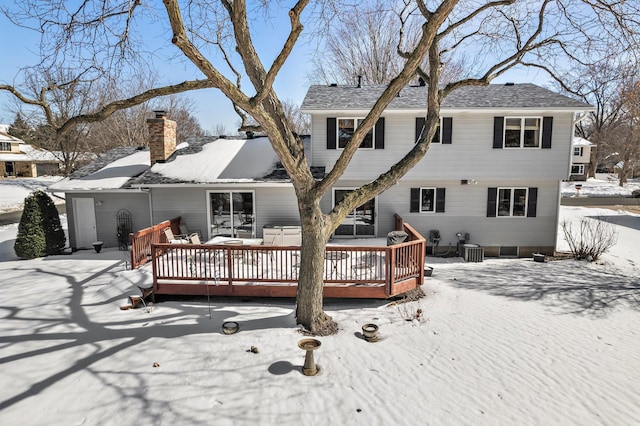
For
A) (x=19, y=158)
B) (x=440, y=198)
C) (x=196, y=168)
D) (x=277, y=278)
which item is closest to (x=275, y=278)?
(x=277, y=278)

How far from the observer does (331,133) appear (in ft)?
44.2

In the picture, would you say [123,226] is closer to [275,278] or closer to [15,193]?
[275,278]

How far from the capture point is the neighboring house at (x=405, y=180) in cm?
1315

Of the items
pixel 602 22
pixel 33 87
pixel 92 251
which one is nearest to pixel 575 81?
pixel 602 22

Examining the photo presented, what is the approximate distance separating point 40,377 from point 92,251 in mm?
9684

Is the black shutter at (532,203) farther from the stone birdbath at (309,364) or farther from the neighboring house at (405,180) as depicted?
the stone birdbath at (309,364)

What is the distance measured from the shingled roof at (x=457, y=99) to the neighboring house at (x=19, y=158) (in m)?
46.6

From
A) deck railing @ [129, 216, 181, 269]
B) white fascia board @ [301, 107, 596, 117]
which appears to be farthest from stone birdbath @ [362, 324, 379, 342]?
white fascia board @ [301, 107, 596, 117]

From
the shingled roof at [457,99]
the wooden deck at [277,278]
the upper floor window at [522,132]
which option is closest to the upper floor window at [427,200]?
the upper floor window at [522,132]

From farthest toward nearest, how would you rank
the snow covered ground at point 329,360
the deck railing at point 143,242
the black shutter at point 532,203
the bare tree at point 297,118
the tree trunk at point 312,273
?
the bare tree at point 297,118, the black shutter at point 532,203, the deck railing at point 143,242, the tree trunk at point 312,273, the snow covered ground at point 329,360

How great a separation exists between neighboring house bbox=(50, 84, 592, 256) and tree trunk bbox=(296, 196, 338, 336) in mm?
5840

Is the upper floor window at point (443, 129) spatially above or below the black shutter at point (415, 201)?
above

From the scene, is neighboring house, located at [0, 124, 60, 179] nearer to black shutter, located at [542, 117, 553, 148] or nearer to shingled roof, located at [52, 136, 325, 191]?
shingled roof, located at [52, 136, 325, 191]

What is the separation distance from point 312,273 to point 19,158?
56.8 meters
